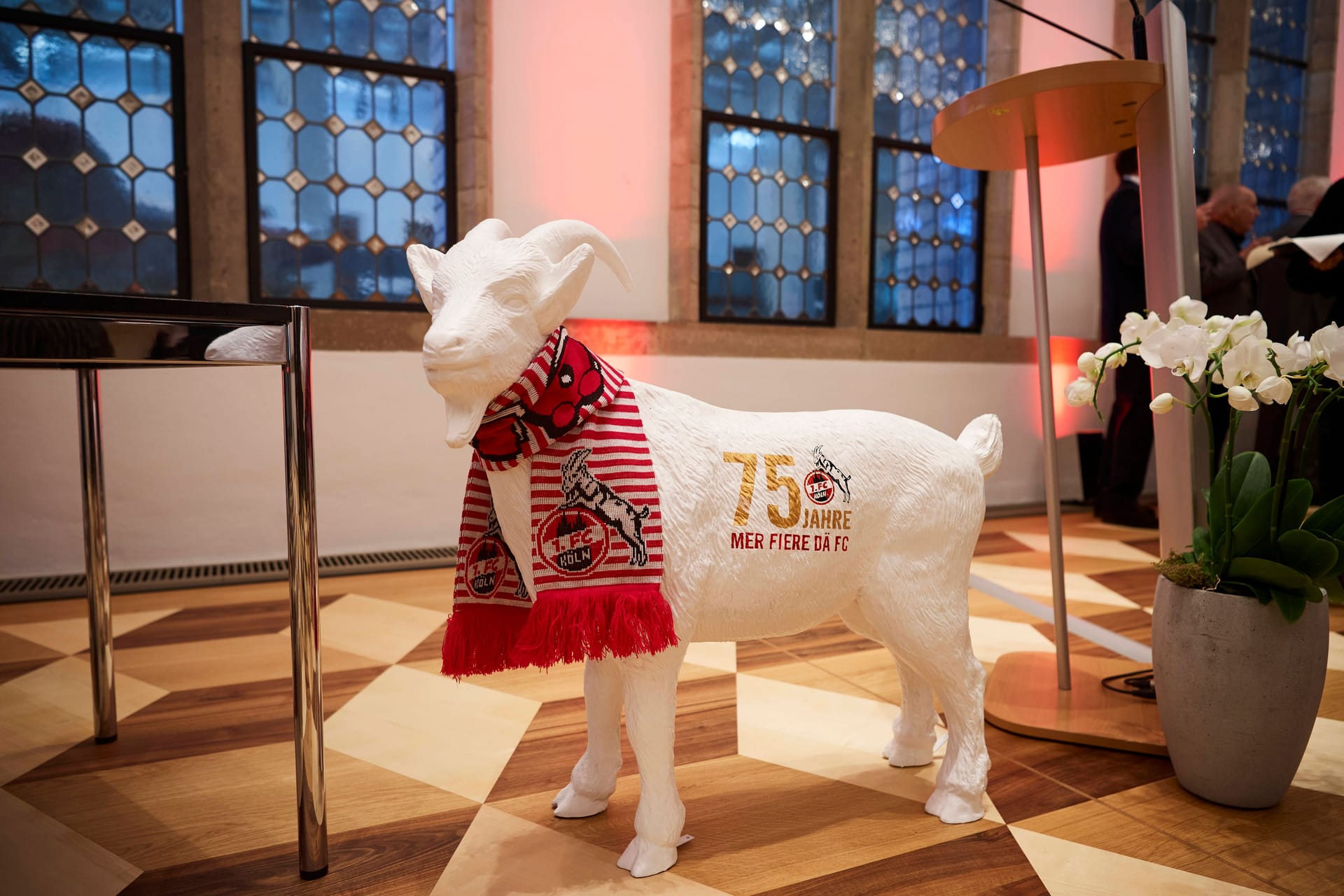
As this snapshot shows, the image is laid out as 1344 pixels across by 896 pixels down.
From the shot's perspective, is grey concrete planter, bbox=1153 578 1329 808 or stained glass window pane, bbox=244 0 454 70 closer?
grey concrete planter, bbox=1153 578 1329 808

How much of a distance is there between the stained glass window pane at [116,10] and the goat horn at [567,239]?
346 centimetres

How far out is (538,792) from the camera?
1.84 meters

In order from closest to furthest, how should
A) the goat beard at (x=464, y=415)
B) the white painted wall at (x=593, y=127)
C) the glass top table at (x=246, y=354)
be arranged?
the glass top table at (x=246, y=354), the goat beard at (x=464, y=415), the white painted wall at (x=593, y=127)

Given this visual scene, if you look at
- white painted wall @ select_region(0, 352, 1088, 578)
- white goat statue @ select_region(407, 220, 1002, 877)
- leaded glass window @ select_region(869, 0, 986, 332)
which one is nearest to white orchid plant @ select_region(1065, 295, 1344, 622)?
white goat statue @ select_region(407, 220, 1002, 877)

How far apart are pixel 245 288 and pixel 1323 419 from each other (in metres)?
5.09

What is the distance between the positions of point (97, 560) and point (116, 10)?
2.96 m

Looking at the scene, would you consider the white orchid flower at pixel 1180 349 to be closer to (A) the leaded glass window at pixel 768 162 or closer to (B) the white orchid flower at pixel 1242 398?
(B) the white orchid flower at pixel 1242 398

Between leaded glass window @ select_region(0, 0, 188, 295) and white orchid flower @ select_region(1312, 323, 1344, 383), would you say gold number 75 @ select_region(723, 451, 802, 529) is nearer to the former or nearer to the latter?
white orchid flower @ select_region(1312, 323, 1344, 383)

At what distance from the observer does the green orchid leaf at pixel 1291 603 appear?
1.72 meters

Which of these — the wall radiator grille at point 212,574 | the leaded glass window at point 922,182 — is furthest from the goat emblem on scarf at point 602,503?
the leaded glass window at point 922,182

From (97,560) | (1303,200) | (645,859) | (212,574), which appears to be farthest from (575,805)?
(1303,200)

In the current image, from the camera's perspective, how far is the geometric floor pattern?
153 cm

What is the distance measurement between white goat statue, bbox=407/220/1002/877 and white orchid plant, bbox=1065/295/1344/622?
0.37 meters

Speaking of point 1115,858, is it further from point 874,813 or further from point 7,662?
point 7,662
